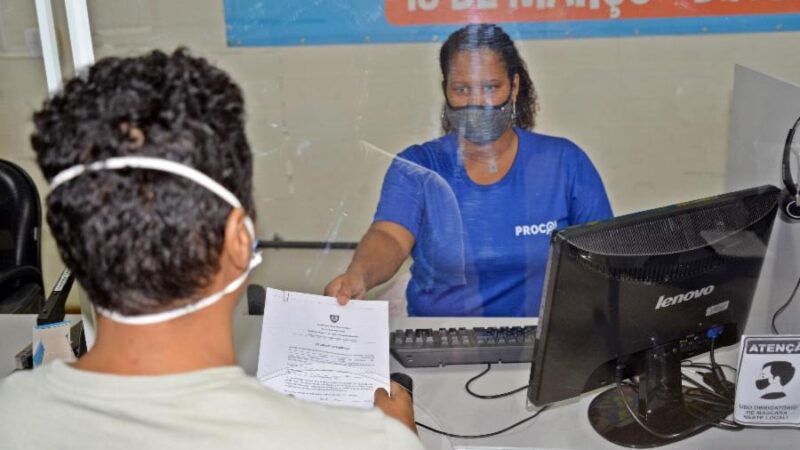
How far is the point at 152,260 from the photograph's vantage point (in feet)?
2.46

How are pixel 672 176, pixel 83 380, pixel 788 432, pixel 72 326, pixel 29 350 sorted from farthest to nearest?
pixel 672 176, pixel 72 326, pixel 29 350, pixel 788 432, pixel 83 380

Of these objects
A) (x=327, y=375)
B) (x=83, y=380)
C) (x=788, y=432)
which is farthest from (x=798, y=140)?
(x=83, y=380)

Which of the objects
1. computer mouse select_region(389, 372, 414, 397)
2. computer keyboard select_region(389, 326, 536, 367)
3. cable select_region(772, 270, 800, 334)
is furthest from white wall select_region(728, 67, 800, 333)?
computer mouse select_region(389, 372, 414, 397)

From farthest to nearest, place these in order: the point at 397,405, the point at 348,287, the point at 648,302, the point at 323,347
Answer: the point at 348,287 → the point at 323,347 → the point at 648,302 → the point at 397,405

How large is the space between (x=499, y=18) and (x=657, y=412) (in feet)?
4.62

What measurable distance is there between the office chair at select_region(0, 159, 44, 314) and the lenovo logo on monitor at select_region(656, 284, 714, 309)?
172 centimetres

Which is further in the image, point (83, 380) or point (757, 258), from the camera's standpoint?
point (757, 258)

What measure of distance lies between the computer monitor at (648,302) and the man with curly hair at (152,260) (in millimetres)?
554

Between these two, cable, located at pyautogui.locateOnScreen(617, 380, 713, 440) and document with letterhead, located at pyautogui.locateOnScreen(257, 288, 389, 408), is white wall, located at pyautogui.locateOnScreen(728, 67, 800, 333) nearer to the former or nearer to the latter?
cable, located at pyautogui.locateOnScreen(617, 380, 713, 440)

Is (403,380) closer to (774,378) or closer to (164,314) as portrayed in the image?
(774,378)

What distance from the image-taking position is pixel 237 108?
79cm

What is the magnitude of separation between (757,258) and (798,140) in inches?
10.7

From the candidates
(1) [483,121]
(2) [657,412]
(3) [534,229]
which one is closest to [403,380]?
(2) [657,412]

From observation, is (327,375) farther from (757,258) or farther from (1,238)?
(1,238)
